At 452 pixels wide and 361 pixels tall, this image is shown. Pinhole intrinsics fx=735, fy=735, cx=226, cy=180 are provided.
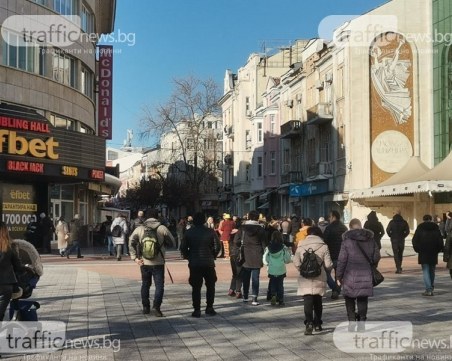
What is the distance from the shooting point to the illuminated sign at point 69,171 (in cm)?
3168

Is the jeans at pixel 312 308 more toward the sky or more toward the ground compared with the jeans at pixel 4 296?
more toward the ground

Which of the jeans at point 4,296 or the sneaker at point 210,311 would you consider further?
the sneaker at point 210,311

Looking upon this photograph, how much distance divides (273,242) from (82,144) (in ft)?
71.4

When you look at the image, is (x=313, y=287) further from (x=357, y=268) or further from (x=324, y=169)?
(x=324, y=169)

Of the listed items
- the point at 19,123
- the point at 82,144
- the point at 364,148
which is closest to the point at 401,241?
the point at 19,123

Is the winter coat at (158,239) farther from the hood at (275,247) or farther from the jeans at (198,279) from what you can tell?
the hood at (275,247)

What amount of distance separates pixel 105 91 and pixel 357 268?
109 ft

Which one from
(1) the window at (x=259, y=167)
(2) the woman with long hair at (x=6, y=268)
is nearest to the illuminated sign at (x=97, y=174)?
(2) the woman with long hair at (x=6, y=268)

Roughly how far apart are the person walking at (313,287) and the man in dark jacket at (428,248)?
4.47 m

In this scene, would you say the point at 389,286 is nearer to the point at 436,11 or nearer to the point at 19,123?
the point at 19,123

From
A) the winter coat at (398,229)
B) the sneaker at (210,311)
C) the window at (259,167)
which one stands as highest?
the window at (259,167)

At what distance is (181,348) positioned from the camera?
9117mm

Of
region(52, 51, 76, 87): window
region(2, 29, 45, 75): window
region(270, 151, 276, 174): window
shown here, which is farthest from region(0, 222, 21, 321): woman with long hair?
region(270, 151, 276, 174): window

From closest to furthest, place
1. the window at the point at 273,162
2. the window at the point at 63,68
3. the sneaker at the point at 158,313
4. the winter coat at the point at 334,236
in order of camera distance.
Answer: the sneaker at the point at 158,313 → the winter coat at the point at 334,236 → the window at the point at 63,68 → the window at the point at 273,162
